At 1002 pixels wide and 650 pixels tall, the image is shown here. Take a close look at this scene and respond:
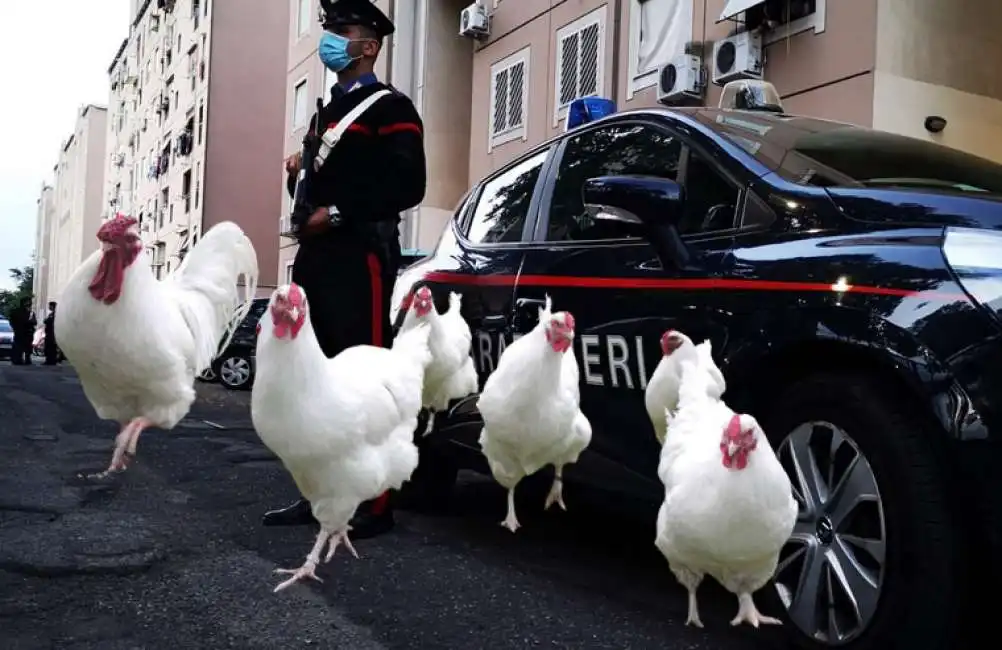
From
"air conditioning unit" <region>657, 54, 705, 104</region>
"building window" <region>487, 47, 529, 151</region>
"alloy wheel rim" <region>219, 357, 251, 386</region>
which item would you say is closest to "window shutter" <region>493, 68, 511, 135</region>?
"building window" <region>487, 47, 529, 151</region>

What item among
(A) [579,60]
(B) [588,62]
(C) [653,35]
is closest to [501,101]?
(A) [579,60]

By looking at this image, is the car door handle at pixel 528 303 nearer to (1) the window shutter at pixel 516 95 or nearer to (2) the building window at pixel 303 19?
(1) the window shutter at pixel 516 95

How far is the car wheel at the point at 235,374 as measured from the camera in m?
13.1

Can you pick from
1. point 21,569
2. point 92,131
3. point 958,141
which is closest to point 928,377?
point 21,569

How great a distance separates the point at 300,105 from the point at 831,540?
69.3 ft

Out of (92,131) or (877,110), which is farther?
(92,131)

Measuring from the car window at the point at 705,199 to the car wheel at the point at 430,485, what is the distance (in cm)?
190

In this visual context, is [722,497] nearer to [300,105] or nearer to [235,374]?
[235,374]

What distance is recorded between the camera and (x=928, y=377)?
88.7 inches

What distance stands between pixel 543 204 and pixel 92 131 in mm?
61857

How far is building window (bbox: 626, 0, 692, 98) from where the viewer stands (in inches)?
423

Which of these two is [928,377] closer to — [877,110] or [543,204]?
[543,204]

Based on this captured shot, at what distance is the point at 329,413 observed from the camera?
2115 millimetres

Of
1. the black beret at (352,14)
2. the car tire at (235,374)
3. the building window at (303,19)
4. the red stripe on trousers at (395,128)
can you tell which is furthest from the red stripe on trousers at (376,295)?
the building window at (303,19)
